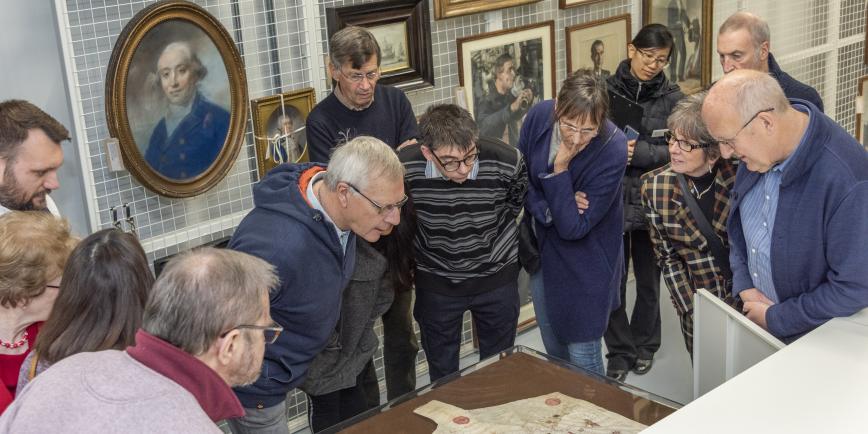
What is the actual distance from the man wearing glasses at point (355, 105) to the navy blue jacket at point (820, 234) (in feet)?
5.57

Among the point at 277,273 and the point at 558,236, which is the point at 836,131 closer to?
the point at 558,236

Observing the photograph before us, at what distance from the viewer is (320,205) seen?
9.93ft

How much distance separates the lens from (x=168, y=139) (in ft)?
12.9

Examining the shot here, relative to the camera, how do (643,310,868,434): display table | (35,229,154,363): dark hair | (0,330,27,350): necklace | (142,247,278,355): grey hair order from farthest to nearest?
1. (0,330,27,350): necklace
2. (35,229,154,363): dark hair
3. (643,310,868,434): display table
4. (142,247,278,355): grey hair

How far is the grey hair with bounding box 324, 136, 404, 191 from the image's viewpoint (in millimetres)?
2949

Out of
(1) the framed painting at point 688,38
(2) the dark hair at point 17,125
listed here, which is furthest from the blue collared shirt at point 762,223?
(1) the framed painting at point 688,38

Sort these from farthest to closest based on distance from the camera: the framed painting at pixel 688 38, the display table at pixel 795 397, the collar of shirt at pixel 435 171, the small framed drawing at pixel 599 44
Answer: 1. the framed painting at pixel 688 38
2. the small framed drawing at pixel 599 44
3. the collar of shirt at pixel 435 171
4. the display table at pixel 795 397

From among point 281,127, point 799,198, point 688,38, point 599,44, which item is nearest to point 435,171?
point 281,127

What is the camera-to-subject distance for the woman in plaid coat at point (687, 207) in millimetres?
3686

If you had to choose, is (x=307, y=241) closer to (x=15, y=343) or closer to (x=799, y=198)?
(x=15, y=343)

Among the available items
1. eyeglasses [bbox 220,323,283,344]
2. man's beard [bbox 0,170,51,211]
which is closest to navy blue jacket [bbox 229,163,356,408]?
eyeglasses [bbox 220,323,283,344]

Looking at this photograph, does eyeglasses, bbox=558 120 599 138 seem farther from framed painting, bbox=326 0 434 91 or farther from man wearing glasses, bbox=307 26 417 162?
framed painting, bbox=326 0 434 91

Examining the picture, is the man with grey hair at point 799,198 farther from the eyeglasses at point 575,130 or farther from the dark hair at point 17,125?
the dark hair at point 17,125

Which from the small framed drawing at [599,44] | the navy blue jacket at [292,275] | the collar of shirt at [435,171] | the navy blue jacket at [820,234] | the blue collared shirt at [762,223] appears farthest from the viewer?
the small framed drawing at [599,44]
